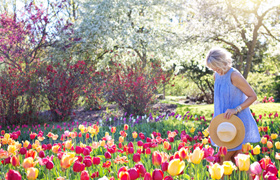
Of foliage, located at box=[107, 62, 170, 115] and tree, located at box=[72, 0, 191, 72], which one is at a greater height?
tree, located at box=[72, 0, 191, 72]

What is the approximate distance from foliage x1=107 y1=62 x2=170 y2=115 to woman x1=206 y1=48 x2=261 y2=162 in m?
4.66

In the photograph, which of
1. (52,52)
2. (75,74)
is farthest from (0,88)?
(52,52)

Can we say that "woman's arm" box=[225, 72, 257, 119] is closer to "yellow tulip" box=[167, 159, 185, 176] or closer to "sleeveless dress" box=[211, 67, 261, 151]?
"sleeveless dress" box=[211, 67, 261, 151]

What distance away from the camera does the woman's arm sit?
2.44 meters

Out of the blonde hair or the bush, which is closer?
the blonde hair

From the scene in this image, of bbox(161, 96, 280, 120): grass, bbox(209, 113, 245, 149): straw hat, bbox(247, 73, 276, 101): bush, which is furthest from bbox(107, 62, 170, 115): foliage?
bbox(247, 73, 276, 101): bush

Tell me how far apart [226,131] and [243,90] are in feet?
1.46

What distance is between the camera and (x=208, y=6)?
23.8ft

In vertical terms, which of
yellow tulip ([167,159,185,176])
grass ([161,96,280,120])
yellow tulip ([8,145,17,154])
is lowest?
grass ([161,96,280,120])

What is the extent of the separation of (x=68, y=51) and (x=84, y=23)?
1.36 meters

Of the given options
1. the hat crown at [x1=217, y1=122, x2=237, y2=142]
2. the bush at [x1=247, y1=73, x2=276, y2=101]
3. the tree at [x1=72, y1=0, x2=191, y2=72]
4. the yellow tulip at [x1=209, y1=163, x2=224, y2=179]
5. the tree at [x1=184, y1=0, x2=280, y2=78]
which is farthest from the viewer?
the bush at [x1=247, y1=73, x2=276, y2=101]

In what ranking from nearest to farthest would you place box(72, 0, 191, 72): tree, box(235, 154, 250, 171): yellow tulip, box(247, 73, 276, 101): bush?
box(235, 154, 250, 171): yellow tulip, box(72, 0, 191, 72): tree, box(247, 73, 276, 101): bush

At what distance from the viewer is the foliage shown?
24.5 feet

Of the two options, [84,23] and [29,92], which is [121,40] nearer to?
[84,23]
